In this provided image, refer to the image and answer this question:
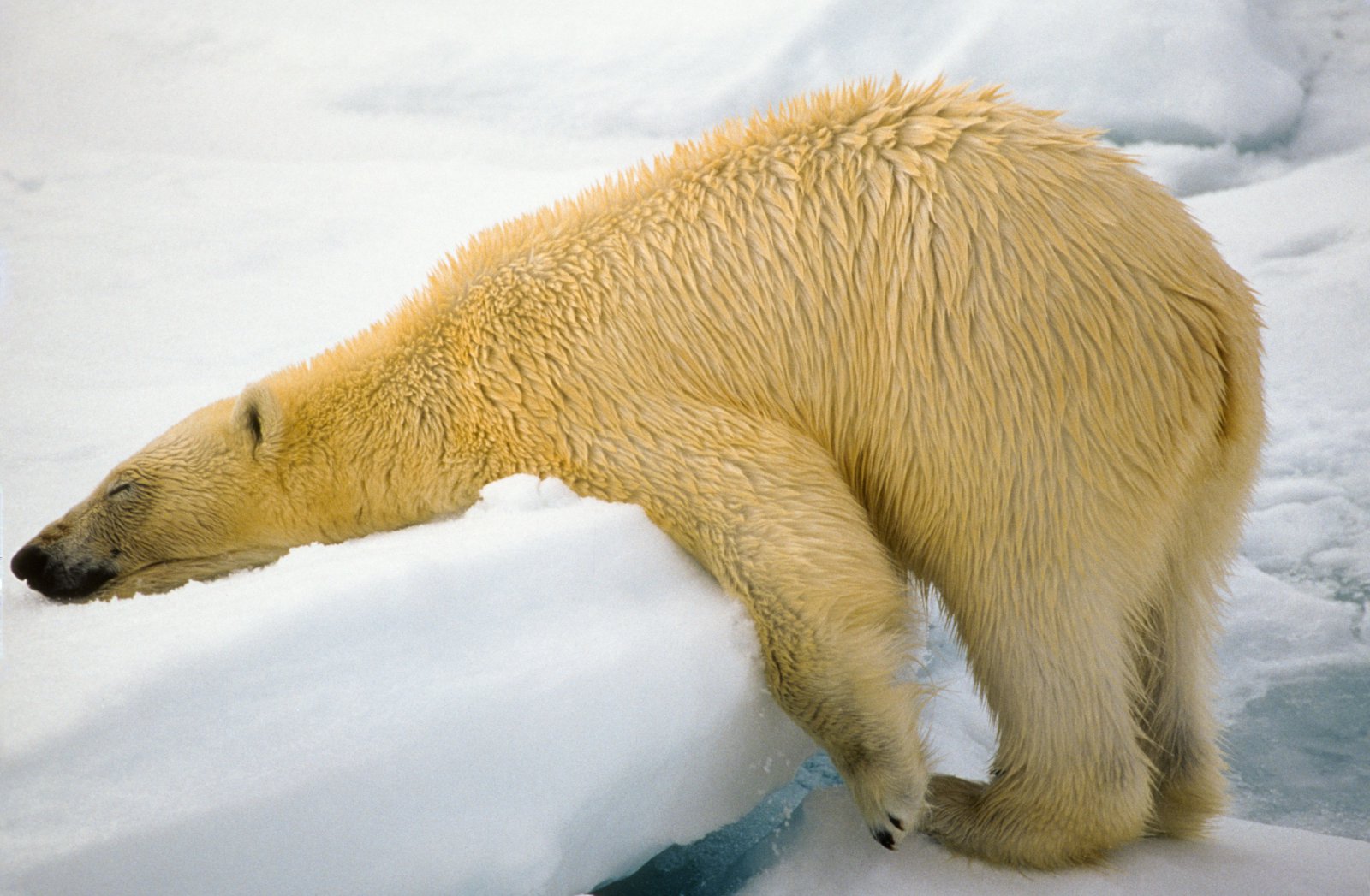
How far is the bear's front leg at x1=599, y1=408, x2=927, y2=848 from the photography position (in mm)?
1837

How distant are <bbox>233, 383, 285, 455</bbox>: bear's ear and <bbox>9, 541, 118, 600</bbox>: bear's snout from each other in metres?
0.43

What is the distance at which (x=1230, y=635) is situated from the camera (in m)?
3.01

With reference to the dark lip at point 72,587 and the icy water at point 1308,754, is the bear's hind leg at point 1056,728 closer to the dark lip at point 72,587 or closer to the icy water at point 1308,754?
the icy water at point 1308,754

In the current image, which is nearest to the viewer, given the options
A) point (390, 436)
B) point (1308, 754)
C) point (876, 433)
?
point (876, 433)

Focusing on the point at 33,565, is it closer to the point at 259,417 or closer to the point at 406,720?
the point at 259,417

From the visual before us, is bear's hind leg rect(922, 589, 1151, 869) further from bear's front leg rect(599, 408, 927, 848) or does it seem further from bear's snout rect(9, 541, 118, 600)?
bear's snout rect(9, 541, 118, 600)

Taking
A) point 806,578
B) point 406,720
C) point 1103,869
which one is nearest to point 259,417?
point 406,720

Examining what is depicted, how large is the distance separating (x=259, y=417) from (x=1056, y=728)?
1676 millimetres

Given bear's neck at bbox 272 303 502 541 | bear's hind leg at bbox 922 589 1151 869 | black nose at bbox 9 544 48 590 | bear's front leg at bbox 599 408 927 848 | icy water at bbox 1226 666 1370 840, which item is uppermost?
bear's neck at bbox 272 303 502 541

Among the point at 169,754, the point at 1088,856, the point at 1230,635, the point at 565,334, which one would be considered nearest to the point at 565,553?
the point at 565,334

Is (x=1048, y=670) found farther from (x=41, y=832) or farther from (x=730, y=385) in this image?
(x=41, y=832)

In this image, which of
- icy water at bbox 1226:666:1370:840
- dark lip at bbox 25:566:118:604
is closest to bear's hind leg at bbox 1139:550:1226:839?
icy water at bbox 1226:666:1370:840

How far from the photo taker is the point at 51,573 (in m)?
2.19

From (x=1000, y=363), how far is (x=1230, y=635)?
165cm
